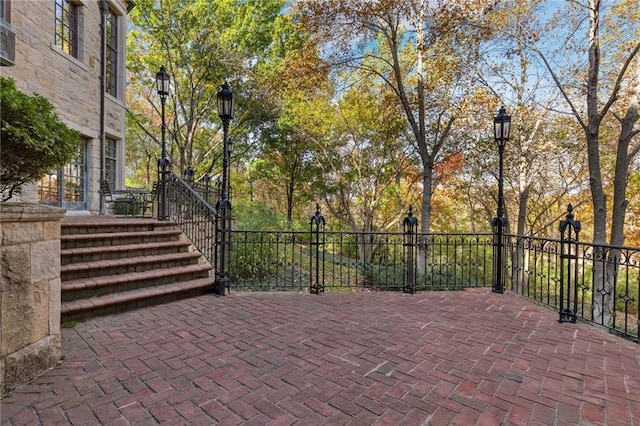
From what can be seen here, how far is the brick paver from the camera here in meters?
2.19

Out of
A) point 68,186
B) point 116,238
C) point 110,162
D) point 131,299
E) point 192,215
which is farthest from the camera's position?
point 110,162

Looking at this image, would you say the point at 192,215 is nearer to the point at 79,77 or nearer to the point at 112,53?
the point at 79,77

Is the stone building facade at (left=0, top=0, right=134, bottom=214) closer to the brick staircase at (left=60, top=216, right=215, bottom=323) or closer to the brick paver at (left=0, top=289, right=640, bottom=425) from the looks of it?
the brick staircase at (left=60, top=216, right=215, bottom=323)

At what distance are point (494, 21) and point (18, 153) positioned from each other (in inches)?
445

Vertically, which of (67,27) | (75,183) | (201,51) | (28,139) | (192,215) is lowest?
(192,215)

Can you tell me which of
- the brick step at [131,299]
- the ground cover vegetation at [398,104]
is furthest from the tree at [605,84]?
the brick step at [131,299]

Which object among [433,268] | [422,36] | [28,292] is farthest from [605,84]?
[28,292]

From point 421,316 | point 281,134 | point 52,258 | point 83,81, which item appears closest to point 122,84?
point 83,81

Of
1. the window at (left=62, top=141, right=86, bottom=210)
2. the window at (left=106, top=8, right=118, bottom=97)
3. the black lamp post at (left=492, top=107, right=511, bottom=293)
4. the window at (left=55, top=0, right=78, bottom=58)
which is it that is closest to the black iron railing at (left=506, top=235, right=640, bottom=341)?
the black lamp post at (left=492, top=107, right=511, bottom=293)

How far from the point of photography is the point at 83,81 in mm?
8789

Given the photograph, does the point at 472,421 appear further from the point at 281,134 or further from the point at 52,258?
the point at 281,134

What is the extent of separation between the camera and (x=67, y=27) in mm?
8461

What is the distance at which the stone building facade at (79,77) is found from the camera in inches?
A: 272

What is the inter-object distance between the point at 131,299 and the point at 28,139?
228 centimetres
